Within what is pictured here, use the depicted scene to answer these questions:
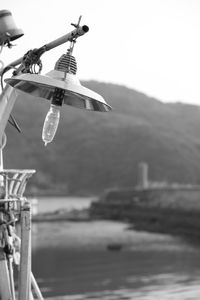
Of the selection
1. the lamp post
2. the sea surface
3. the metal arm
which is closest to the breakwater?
the sea surface

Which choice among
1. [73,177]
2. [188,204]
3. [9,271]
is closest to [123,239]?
[188,204]

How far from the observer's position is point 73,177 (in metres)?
148

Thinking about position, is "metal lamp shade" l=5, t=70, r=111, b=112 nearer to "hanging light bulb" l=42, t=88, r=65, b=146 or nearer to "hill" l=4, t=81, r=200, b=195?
"hanging light bulb" l=42, t=88, r=65, b=146

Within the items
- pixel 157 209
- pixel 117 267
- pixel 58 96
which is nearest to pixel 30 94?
pixel 58 96

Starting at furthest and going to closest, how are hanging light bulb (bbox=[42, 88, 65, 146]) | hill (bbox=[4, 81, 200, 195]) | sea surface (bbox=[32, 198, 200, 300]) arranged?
1. hill (bbox=[4, 81, 200, 195])
2. sea surface (bbox=[32, 198, 200, 300])
3. hanging light bulb (bbox=[42, 88, 65, 146])

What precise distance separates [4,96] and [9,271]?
1176 mm

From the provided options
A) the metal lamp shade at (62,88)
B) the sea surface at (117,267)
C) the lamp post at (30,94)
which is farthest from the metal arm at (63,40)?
the sea surface at (117,267)

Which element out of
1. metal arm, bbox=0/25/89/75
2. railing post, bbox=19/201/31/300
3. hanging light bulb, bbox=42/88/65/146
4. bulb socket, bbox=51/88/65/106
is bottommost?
railing post, bbox=19/201/31/300

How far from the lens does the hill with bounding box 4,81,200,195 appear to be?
137250 mm

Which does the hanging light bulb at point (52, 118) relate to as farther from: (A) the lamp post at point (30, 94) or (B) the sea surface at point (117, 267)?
(B) the sea surface at point (117, 267)

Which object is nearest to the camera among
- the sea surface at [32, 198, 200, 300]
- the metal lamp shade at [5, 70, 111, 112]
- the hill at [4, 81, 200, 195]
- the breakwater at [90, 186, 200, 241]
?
the metal lamp shade at [5, 70, 111, 112]

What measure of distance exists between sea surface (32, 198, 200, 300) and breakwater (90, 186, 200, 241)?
4548mm

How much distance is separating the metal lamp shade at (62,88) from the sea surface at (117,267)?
6398mm

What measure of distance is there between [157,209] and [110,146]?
10489 centimetres
